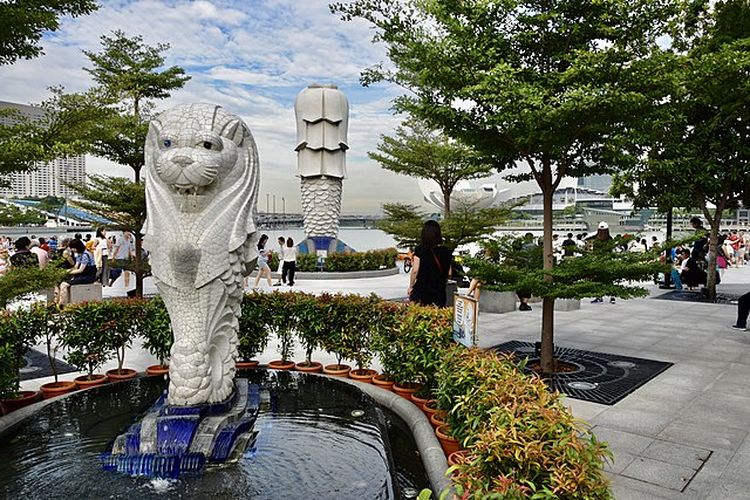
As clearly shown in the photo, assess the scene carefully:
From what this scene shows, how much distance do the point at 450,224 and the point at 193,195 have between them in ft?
28.8

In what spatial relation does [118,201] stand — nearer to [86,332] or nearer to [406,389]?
[86,332]

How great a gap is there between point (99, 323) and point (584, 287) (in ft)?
16.6

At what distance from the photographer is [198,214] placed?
4.19 meters

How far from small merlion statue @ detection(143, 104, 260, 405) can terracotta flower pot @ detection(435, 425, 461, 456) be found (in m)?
1.72

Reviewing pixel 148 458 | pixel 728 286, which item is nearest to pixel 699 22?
pixel 728 286

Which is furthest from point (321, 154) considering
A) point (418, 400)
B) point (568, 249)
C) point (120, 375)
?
point (418, 400)

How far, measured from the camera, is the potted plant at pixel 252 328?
6047 mm

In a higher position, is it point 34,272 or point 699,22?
point 699,22

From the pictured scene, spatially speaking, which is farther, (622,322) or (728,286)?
(728,286)

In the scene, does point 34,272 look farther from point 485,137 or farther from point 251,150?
point 485,137

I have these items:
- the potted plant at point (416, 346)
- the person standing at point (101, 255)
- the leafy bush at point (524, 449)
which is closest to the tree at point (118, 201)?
the person standing at point (101, 255)

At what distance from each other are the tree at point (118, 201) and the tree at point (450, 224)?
555 centimetres

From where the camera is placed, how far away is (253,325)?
6.10m

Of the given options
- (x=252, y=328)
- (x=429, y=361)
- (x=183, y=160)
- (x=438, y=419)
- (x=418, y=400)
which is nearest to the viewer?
(x=183, y=160)
